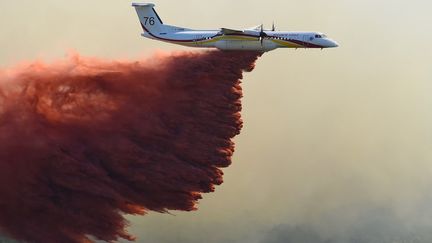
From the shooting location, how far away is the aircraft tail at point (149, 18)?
94.6 metres

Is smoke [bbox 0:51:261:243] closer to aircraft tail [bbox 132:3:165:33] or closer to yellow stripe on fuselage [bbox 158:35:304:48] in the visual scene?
yellow stripe on fuselage [bbox 158:35:304:48]

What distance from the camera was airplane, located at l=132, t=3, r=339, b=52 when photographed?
292 ft

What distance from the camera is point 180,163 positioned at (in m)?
88.3

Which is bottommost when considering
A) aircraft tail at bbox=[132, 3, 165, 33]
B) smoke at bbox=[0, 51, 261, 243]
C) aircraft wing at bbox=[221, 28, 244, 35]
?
smoke at bbox=[0, 51, 261, 243]

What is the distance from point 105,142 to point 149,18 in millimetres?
13393

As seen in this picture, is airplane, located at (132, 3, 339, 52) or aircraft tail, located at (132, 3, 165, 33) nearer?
airplane, located at (132, 3, 339, 52)

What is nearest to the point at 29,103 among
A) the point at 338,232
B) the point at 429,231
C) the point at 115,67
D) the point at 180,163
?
the point at 115,67

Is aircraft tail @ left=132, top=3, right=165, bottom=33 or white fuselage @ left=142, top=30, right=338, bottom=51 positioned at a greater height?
aircraft tail @ left=132, top=3, right=165, bottom=33

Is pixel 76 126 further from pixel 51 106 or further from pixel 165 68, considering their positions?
pixel 165 68

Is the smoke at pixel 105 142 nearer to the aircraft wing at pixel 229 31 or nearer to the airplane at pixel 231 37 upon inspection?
the airplane at pixel 231 37

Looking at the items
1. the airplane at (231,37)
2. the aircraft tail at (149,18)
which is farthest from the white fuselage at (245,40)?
the aircraft tail at (149,18)

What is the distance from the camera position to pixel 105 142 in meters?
88.2

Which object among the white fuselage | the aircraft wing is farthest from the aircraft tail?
the aircraft wing

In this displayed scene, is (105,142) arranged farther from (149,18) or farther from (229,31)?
(229,31)
